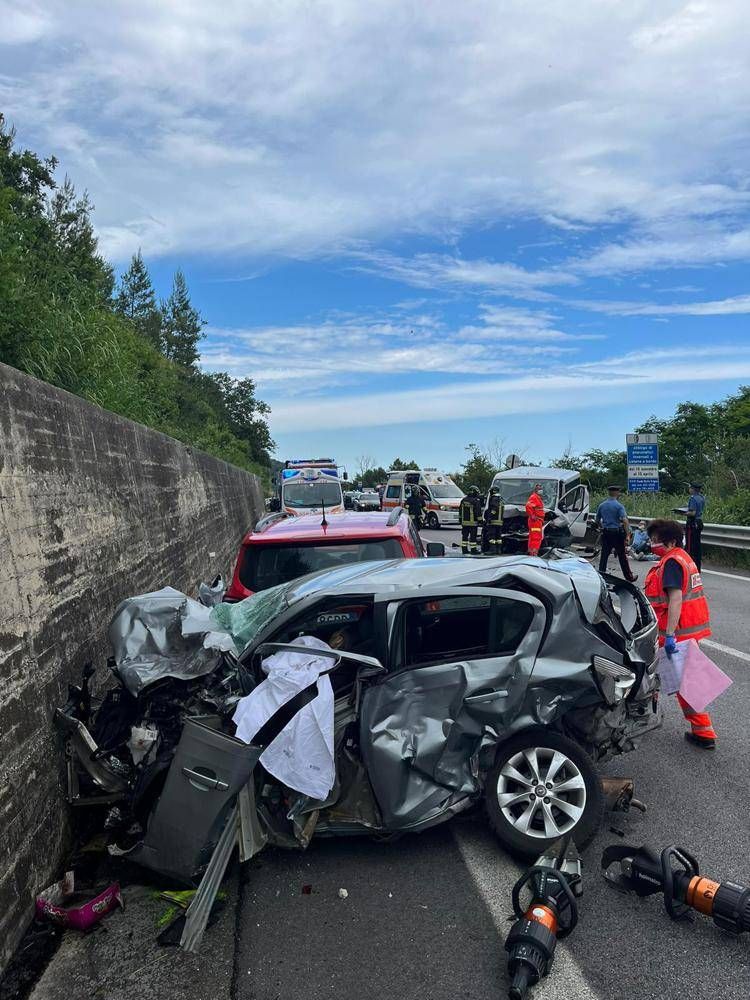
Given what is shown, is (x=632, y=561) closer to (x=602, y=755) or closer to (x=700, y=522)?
(x=700, y=522)

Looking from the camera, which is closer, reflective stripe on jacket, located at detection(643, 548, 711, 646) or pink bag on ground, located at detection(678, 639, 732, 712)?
pink bag on ground, located at detection(678, 639, 732, 712)

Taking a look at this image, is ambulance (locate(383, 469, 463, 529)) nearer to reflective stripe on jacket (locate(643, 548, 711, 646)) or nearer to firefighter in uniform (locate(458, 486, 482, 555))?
firefighter in uniform (locate(458, 486, 482, 555))

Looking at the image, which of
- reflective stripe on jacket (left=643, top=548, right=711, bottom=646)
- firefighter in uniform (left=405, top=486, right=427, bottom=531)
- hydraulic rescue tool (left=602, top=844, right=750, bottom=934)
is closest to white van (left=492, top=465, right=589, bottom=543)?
firefighter in uniform (left=405, top=486, right=427, bottom=531)

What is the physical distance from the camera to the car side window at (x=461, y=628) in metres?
4.29

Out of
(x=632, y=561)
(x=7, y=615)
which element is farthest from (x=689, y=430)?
(x=7, y=615)

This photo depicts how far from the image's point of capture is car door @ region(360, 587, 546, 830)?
3.97m

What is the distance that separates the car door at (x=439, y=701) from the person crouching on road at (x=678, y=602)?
1.78m

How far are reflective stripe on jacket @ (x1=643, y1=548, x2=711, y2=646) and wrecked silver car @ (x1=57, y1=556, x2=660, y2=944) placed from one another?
1109mm

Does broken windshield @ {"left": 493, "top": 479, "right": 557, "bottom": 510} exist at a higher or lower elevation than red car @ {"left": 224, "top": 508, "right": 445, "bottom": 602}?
lower

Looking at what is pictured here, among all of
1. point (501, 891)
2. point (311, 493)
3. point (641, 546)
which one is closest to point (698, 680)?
point (501, 891)

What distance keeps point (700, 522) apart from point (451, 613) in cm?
1249

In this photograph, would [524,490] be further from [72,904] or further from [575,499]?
A: [72,904]

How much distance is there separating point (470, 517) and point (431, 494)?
14904 mm

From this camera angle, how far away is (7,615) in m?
3.71
